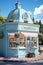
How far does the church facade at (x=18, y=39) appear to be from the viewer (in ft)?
70.0

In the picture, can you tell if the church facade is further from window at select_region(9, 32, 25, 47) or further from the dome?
the dome

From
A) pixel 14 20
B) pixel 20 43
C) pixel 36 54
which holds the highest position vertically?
pixel 14 20

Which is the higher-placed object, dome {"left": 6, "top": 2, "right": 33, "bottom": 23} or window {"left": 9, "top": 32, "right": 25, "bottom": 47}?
dome {"left": 6, "top": 2, "right": 33, "bottom": 23}

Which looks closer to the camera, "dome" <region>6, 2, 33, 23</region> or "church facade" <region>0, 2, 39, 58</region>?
"church facade" <region>0, 2, 39, 58</region>

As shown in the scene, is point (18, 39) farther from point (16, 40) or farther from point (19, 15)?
point (19, 15)

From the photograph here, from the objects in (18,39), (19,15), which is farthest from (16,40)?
(19,15)

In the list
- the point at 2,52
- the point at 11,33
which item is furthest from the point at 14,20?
the point at 2,52

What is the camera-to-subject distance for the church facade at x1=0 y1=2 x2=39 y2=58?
21.3 metres

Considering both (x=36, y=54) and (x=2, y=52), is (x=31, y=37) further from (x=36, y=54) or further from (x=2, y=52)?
(x=2, y=52)

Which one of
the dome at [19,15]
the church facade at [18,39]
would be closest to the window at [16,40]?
the church facade at [18,39]

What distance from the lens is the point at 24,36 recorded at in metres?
21.8

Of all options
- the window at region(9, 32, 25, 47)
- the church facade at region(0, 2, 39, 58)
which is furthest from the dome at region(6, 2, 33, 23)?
the window at region(9, 32, 25, 47)

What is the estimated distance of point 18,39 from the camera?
2144 cm

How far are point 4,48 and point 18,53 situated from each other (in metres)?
2.06
